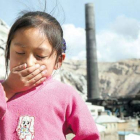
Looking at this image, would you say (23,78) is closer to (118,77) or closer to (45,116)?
(45,116)

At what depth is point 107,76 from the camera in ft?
194

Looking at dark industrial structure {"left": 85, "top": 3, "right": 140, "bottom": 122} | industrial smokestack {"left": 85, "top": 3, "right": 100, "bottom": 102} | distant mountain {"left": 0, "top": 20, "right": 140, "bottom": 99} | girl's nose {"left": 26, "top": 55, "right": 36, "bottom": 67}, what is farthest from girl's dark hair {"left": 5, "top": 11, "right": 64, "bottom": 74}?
distant mountain {"left": 0, "top": 20, "right": 140, "bottom": 99}

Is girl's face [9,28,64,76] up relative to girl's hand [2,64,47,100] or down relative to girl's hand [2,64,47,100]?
up

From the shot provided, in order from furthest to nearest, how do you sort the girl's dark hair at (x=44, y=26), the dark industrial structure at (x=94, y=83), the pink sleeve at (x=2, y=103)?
the dark industrial structure at (x=94, y=83) < the girl's dark hair at (x=44, y=26) < the pink sleeve at (x=2, y=103)

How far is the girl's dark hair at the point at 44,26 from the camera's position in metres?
1.12

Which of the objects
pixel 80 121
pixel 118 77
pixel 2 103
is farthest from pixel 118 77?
pixel 2 103

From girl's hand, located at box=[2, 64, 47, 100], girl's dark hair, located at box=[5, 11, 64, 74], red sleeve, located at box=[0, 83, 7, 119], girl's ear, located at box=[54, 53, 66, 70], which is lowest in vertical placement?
red sleeve, located at box=[0, 83, 7, 119]

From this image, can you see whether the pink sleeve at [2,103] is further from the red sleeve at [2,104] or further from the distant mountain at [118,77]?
the distant mountain at [118,77]

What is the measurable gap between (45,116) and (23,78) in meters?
0.16

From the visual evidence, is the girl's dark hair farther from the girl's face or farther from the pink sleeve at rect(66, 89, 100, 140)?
the pink sleeve at rect(66, 89, 100, 140)

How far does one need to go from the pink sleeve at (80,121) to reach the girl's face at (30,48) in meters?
0.17

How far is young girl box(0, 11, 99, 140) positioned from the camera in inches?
39.3

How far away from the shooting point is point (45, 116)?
102 cm

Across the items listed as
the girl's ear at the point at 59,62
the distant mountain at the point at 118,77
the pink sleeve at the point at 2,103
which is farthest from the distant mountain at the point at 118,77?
the pink sleeve at the point at 2,103
